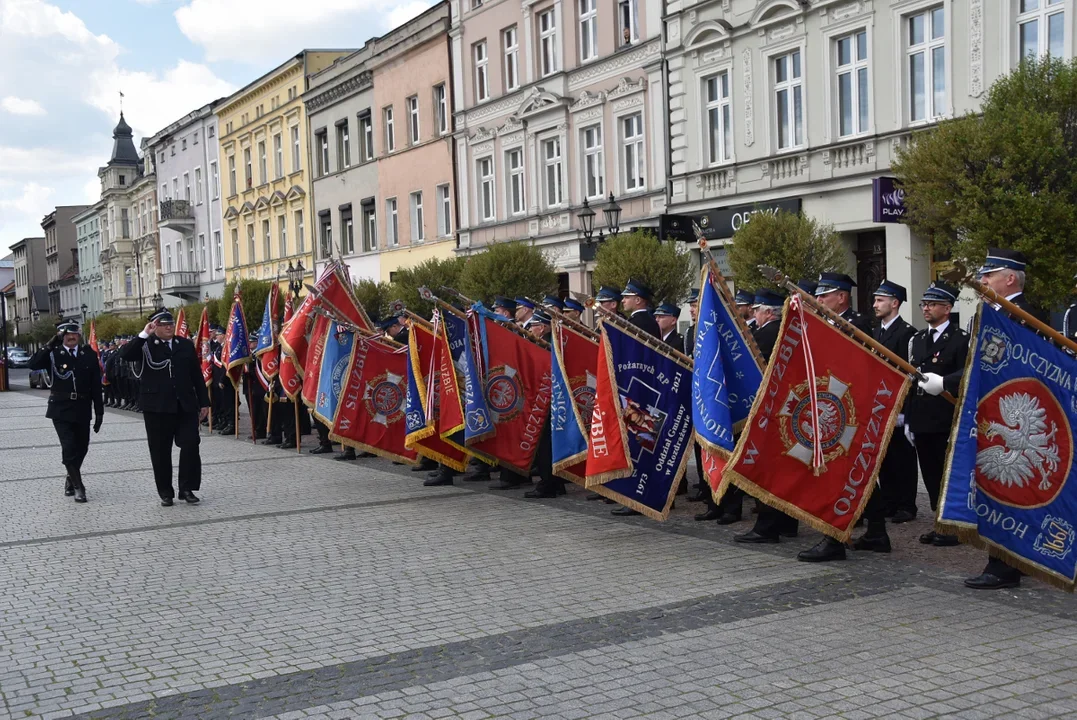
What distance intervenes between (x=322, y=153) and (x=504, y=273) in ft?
Result: 76.3

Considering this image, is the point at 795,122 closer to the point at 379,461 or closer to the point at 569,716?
the point at 379,461

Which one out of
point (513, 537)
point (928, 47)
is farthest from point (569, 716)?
point (928, 47)

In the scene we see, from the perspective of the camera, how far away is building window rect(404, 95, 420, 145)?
36875 millimetres

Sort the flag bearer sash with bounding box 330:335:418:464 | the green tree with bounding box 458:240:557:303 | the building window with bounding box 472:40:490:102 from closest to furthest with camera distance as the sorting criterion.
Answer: the flag bearer sash with bounding box 330:335:418:464 < the green tree with bounding box 458:240:557:303 < the building window with bounding box 472:40:490:102

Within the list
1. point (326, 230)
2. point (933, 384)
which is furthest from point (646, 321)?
point (326, 230)

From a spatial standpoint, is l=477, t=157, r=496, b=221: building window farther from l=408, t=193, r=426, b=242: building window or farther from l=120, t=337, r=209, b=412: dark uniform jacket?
l=120, t=337, r=209, b=412: dark uniform jacket

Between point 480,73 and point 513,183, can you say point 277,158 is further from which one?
point 513,183

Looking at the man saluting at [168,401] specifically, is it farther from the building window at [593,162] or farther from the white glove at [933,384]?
the building window at [593,162]

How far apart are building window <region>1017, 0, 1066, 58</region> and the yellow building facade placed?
3195 centimetres

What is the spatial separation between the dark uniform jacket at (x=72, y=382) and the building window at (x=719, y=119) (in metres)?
14.6

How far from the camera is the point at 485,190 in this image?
33469 mm

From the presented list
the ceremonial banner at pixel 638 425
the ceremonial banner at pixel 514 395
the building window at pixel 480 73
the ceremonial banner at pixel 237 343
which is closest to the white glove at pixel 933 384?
the ceremonial banner at pixel 638 425

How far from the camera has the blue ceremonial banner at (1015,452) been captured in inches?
260

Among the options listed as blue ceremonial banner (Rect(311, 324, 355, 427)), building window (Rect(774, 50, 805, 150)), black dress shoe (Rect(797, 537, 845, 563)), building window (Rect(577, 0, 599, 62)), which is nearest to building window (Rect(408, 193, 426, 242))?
building window (Rect(577, 0, 599, 62))
